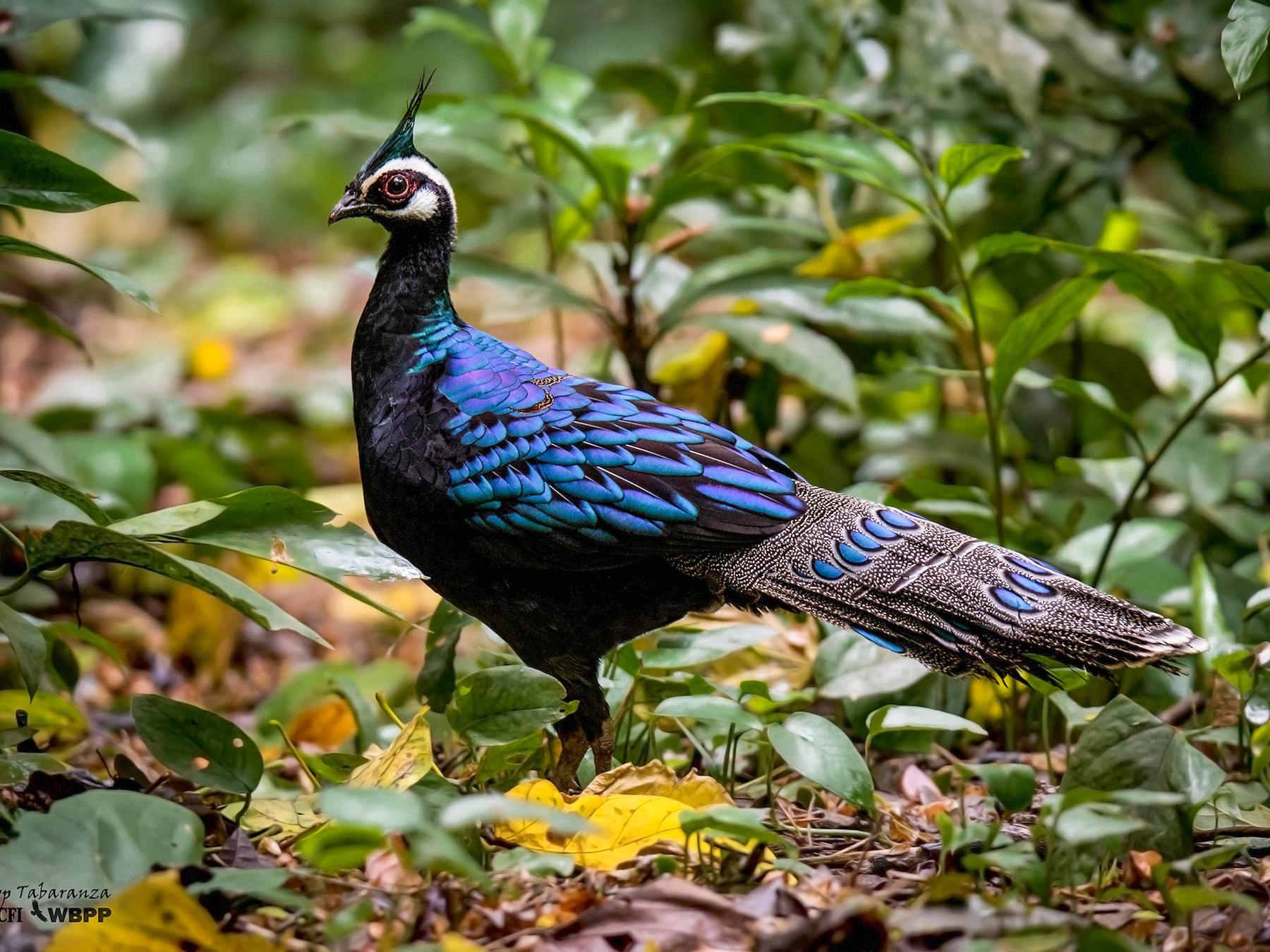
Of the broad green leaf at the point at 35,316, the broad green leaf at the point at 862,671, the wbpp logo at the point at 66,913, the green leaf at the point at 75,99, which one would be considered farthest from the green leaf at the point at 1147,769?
the green leaf at the point at 75,99

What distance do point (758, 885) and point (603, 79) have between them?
3632 millimetres

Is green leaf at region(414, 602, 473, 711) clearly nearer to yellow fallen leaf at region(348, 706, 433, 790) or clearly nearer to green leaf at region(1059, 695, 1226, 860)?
yellow fallen leaf at region(348, 706, 433, 790)

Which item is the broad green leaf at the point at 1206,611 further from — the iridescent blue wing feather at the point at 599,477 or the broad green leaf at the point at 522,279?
the broad green leaf at the point at 522,279

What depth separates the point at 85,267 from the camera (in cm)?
289

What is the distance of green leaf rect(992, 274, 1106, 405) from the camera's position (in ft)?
11.6

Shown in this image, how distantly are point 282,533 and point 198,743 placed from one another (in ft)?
1.76

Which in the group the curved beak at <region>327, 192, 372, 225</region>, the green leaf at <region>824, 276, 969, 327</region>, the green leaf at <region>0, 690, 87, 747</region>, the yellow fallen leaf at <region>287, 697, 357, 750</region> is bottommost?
the yellow fallen leaf at <region>287, 697, 357, 750</region>

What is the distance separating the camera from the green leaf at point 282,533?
8.53ft

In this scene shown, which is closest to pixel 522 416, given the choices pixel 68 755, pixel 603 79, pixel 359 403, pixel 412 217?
pixel 359 403

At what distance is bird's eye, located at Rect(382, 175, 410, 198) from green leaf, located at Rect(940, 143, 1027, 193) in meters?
1.50

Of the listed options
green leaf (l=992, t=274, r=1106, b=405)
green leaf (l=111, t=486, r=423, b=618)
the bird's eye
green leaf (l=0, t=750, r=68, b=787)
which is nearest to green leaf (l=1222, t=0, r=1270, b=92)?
green leaf (l=992, t=274, r=1106, b=405)

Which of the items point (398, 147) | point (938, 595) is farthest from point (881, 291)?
point (398, 147)

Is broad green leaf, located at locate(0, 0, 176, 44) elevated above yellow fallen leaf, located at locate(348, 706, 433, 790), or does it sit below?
above

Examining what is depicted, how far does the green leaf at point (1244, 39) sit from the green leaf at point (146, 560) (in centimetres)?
245
